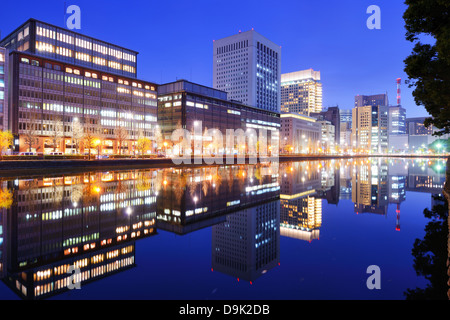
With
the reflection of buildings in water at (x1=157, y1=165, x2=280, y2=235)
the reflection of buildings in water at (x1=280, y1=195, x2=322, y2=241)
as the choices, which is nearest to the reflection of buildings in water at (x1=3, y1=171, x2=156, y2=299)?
the reflection of buildings in water at (x1=157, y1=165, x2=280, y2=235)

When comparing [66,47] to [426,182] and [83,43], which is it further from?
[426,182]

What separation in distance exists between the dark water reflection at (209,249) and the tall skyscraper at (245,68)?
172 meters

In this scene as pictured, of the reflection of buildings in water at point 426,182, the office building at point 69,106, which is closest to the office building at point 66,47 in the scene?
the office building at point 69,106

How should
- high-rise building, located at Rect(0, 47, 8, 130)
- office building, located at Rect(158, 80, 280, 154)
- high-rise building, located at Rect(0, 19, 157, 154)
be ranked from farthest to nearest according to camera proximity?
office building, located at Rect(158, 80, 280, 154) < high-rise building, located at Rect(0, 19, 157, 154) < high-rise building, located at Rect(0, 47, 8, 130)

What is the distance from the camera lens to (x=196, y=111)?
391 ft

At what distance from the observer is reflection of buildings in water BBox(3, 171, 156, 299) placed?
25.2 feet

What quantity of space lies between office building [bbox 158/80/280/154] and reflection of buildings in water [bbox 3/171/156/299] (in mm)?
93422

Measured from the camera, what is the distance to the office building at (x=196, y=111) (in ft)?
374

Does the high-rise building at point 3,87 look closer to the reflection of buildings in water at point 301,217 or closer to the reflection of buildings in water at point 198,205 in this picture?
the reflection of buildings in water at point 198,205

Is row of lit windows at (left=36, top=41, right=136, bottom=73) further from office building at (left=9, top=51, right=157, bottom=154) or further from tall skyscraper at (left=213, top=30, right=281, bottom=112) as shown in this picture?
tall skyscraper at (left=213, top=30, right=281, bottom=112)

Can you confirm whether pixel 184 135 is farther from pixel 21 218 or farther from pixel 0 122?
pixel 21 218

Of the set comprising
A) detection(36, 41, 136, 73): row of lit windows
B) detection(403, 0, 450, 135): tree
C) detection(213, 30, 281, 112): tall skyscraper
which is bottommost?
detection(403, 0, 450, 135): tree

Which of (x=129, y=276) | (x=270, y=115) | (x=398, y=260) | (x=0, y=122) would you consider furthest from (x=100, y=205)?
(x=270, y=115)

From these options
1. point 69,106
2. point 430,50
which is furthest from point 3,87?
point 430,50
